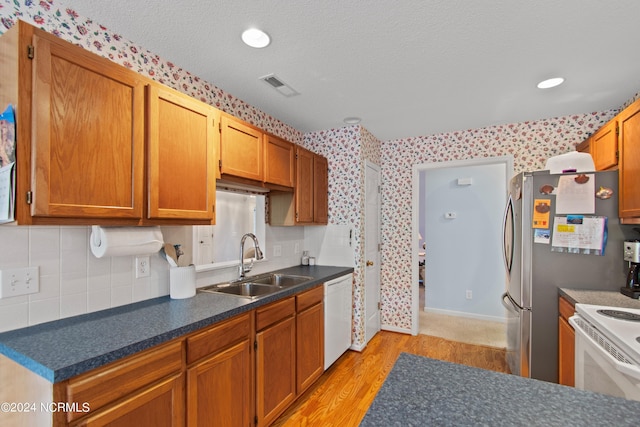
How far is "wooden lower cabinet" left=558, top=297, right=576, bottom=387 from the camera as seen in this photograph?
1.87 meters

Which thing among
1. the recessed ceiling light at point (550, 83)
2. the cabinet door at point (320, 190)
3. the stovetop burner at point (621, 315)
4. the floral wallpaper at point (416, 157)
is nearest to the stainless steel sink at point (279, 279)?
the cabinet door at point (320, 190)

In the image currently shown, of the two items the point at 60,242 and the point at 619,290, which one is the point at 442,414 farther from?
the point at 619,290

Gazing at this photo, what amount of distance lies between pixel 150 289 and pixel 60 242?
0.54 meters

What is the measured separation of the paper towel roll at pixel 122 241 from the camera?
1.48 m

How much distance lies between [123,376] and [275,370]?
1039 millimetres

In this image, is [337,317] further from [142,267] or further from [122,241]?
[122,241]

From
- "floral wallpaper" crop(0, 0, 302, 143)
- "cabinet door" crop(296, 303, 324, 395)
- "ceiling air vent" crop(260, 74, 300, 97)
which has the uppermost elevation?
"ceiling air vent" crop(260, 74, 300, 97)

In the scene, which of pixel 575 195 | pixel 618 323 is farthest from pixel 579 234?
pixel 618 323

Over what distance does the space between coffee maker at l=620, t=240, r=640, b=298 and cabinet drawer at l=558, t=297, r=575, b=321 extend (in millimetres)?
363

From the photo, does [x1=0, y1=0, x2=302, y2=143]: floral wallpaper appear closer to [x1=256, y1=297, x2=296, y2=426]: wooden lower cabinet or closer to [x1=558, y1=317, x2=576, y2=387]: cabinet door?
[x1=256, y1=297, x2=296, y2=426]: wooden lower cabinet

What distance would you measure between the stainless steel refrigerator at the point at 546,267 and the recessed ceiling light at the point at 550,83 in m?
0.67

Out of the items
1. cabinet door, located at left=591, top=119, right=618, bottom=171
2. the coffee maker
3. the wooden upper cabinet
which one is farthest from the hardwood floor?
cabinet door, located at left=591, top=119, right=618, bottom=171

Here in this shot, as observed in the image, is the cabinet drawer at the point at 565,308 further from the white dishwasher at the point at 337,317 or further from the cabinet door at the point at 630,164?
the white dishwasher at the point at 337,317

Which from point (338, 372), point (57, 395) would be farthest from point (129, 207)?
point (338, 372)
